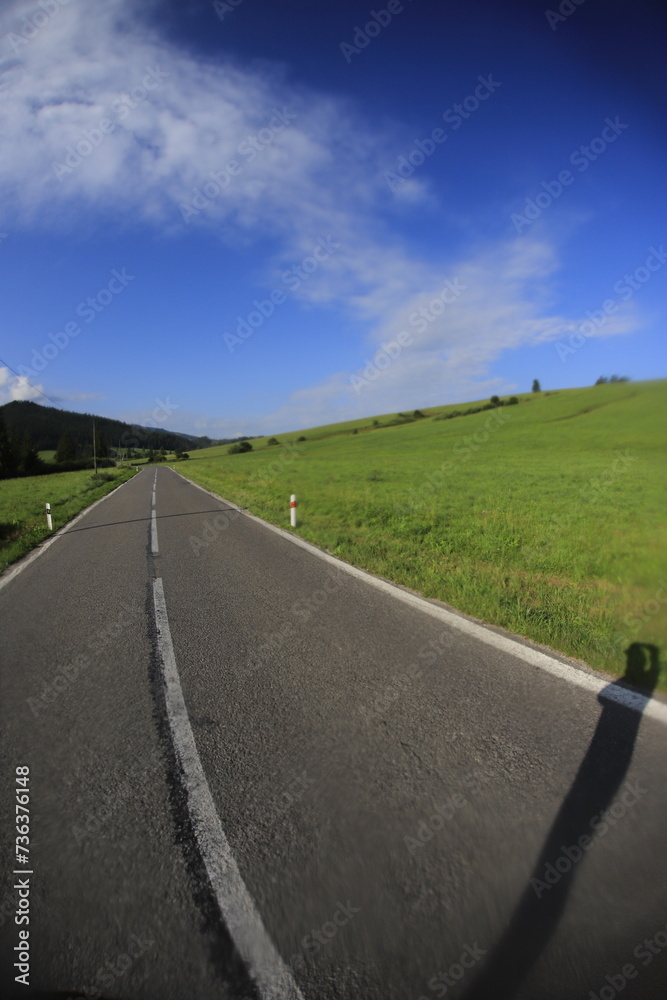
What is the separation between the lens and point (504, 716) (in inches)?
120

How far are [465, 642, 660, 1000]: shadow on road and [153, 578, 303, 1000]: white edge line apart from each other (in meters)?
0.66

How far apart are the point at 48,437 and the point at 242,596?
156532 mm

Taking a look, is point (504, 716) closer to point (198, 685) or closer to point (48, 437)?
point (198, 685)

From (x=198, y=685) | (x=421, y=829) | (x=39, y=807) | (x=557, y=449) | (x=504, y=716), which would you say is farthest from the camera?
(x=557, y=449)

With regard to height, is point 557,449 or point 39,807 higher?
point 557,449

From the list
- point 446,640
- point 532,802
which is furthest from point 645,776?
point 446,640
